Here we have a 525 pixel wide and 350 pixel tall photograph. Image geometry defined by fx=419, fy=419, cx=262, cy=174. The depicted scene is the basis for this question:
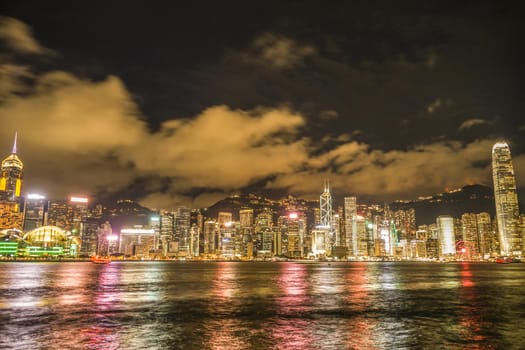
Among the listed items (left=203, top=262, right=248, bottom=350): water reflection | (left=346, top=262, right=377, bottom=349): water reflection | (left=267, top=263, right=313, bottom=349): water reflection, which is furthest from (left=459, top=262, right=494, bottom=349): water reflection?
(left=203, top=262, right=248, bottom=350): water reflection

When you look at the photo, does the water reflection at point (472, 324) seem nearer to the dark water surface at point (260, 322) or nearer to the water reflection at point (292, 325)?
the dark water surface at point (260, 322)

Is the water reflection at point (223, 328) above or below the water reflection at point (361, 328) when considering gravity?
above

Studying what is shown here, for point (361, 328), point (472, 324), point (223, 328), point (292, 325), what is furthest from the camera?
point (472, 324)

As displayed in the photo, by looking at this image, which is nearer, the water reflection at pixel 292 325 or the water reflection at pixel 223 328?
the water reflection at pixel 223 328

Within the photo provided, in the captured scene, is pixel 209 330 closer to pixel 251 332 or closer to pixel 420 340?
pixel 251 332

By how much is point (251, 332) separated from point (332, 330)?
631 centimetres

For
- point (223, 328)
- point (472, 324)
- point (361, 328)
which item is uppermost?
point (223, 328)

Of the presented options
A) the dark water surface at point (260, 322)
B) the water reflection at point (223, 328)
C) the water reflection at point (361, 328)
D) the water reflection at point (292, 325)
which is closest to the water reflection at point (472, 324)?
the dark water surface at point (260, 322)

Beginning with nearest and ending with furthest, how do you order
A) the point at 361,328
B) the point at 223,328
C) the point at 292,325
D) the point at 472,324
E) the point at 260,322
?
the point at 223,328 → the point at 361,328 → the point at 292,325 → the point at 472,324 → the point at 260,322

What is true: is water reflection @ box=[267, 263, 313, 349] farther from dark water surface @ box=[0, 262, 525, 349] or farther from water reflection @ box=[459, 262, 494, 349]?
water reflection @ box=[459, 262, 494, 349]

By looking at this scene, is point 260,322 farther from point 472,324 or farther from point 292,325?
point 472,324

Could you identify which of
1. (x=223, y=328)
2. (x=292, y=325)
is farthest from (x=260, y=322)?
(x=223, y=328)

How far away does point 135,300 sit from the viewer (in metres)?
52.4

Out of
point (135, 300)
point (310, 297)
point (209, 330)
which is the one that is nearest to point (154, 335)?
point (209, 330)
